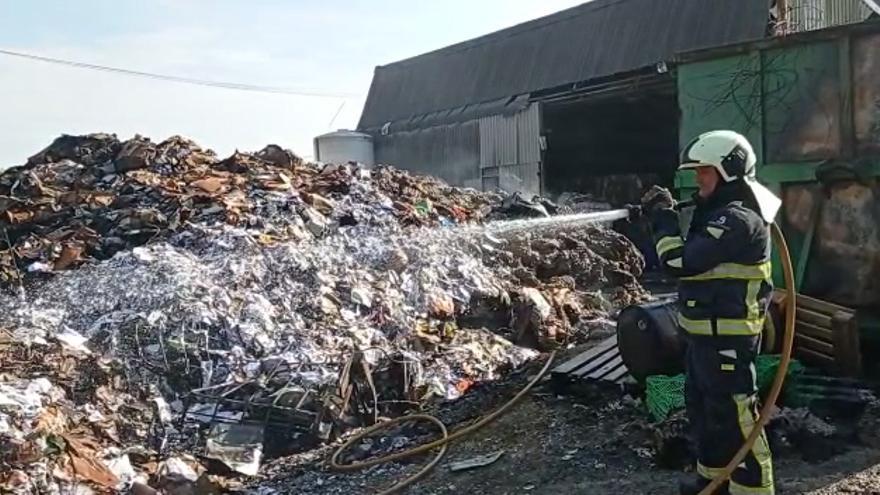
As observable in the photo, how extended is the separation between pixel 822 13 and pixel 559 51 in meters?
6.96

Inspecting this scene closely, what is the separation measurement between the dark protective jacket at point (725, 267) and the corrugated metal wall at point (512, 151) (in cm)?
1465

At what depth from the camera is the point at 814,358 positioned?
5113 mm

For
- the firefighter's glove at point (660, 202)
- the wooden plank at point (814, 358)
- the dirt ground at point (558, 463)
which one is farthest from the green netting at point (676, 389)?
the firefighter's glove at point (660, 202)

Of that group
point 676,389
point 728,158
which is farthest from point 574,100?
point 728,158

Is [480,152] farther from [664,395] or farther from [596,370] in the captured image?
[664,395]

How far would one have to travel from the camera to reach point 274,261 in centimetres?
803

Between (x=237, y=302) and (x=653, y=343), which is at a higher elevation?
(x=237, y=302)

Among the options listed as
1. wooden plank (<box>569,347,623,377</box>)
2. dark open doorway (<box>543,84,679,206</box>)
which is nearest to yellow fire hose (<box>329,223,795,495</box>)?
wooden plank (<box>569,347,623,377</box>)

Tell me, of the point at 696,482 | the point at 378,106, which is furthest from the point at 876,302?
the point at 378,106

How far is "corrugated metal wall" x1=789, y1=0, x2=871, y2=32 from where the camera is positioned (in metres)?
14.1

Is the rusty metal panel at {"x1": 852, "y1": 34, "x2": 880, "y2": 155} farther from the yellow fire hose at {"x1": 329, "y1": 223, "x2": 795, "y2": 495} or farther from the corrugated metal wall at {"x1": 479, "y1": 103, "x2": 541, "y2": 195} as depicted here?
the corrugated metal wall at {"x1": 479, "y1": 103, "x2": 541, "y2": 195}

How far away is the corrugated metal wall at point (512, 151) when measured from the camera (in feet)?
60.4

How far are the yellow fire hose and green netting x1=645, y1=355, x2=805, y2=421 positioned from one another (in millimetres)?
451

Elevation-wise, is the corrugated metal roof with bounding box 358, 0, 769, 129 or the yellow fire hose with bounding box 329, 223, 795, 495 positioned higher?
the corrugated metal roof with bounding box 358, 0, 769, 129
